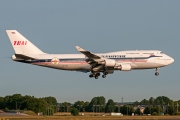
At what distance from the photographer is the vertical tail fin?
5039 inches

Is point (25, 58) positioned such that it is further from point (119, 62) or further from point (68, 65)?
point (119, 62)

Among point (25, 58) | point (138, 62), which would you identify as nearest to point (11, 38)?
point (25, 58)

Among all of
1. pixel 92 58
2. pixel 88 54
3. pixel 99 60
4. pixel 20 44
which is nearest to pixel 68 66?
pixel 88 54

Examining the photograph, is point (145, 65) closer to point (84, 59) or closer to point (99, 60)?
point (99, 60)

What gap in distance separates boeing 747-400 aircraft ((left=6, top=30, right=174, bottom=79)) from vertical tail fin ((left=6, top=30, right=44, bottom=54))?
1.22m

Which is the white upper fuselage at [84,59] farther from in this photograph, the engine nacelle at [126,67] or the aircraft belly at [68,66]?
the engine nacelle at [126,67]

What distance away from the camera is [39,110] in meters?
199

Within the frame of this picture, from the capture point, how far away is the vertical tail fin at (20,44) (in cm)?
12800

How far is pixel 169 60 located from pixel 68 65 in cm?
2236

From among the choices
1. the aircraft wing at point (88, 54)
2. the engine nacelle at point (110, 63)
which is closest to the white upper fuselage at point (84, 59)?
the engine nacelle at point (110, 63)

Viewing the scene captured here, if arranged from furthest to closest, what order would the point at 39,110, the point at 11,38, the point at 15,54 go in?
the point at 39,110, the point at 11,38, the point at 15,54

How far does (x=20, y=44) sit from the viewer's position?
12938 centimetres

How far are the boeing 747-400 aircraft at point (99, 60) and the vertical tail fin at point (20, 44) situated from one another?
122 centimetres

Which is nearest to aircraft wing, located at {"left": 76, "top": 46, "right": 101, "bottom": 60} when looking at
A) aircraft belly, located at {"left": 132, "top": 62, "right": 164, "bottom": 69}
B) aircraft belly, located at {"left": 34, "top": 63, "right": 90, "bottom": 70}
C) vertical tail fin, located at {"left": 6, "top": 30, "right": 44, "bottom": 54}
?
aircraft belly, located at {"left": 34, "top": 63, "right": 90, "bottom": 70}
